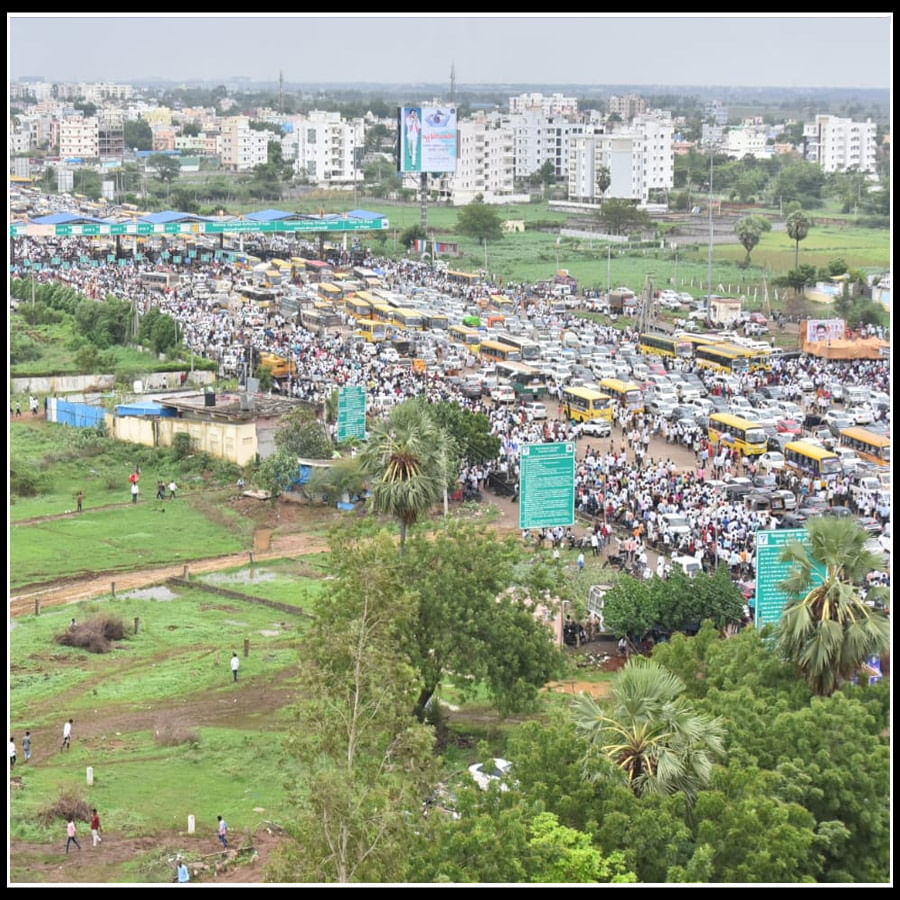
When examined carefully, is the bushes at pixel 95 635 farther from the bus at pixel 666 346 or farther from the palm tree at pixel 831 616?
the bus at pixel 666 346

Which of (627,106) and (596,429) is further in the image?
(627,106)

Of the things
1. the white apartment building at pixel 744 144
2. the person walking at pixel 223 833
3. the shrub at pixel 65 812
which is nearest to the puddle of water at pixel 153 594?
the shrub at pixel 65 812

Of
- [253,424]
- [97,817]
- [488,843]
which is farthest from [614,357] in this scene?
[488,843]

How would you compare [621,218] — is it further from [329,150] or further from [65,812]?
[65,812]

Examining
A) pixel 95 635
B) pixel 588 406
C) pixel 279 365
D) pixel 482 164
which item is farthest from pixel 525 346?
pixel 482 164

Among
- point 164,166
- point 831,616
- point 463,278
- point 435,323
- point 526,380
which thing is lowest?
point 831,616

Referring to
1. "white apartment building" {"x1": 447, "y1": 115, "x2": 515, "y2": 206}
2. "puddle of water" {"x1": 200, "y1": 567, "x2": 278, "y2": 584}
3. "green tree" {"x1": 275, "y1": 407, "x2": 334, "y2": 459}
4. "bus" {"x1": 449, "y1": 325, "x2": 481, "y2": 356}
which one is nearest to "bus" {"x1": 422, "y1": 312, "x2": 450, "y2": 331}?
"bus" {"x1": 449, "y1": 325, "x2": 481, "y2": 356}

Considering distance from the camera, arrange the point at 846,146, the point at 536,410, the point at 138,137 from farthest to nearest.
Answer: the point at 138,137
the point at 846,146
the point at 536,410
